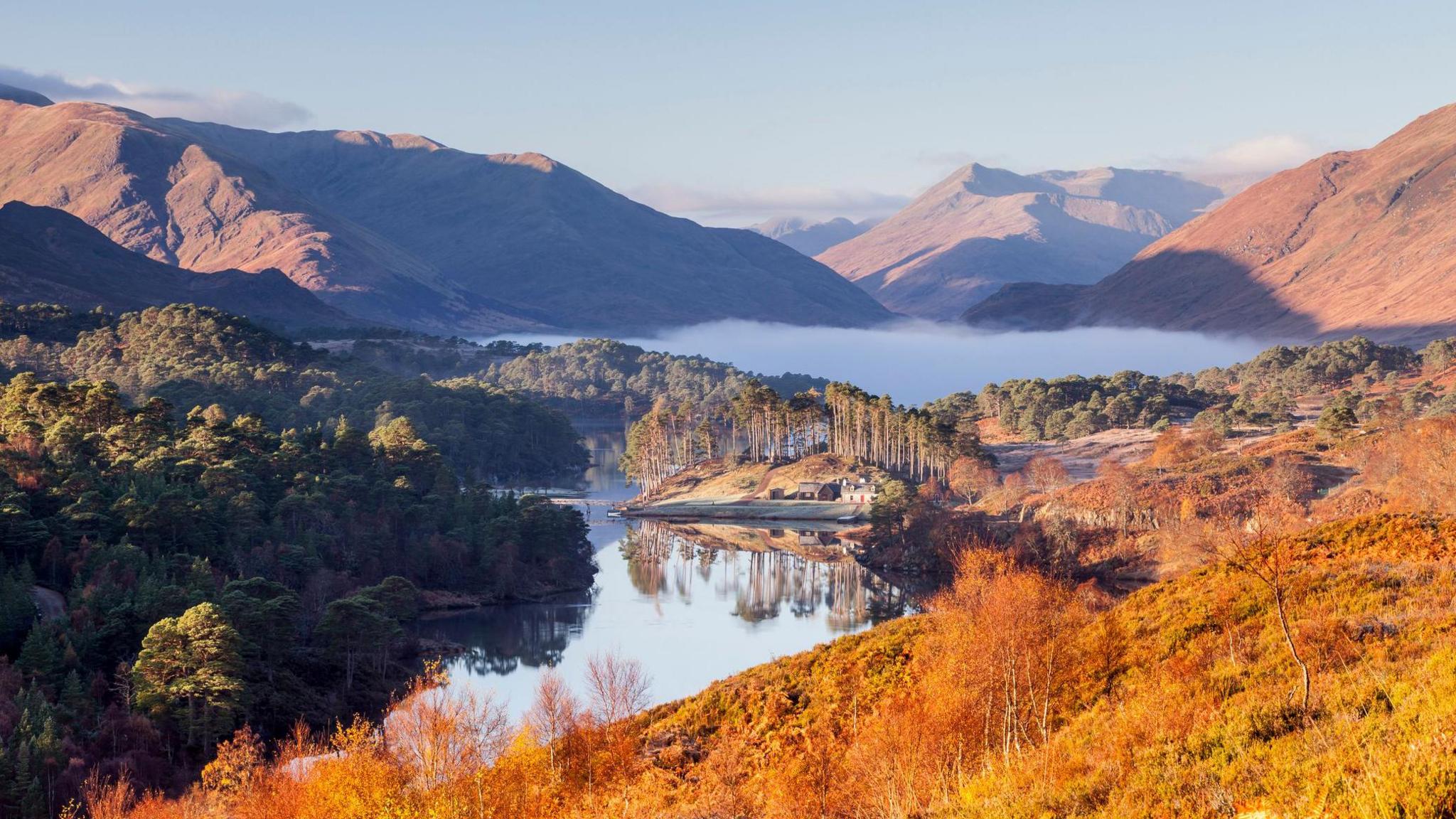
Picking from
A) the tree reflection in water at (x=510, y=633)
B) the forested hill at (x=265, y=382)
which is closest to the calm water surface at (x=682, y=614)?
the tree reflection in water at (x=510, y=633)

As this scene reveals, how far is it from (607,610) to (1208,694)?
184 feet

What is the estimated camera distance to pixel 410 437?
3957 inches

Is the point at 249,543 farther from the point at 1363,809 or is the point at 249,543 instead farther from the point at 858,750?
the point at 1363,809

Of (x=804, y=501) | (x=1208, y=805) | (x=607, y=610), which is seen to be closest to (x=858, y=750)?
(x=1208, y=805)

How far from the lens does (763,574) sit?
3484 inches

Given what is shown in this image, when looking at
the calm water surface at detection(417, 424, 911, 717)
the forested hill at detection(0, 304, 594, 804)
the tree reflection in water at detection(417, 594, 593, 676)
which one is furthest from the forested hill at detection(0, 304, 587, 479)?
the tree reflection in water at detection(417, 594, 593, 676)

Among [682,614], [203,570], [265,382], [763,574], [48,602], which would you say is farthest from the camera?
[265,382]

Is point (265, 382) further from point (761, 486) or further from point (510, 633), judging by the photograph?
point (510, 633)

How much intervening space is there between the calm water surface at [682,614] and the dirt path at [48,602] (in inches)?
699

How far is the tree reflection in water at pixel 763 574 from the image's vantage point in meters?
76.8

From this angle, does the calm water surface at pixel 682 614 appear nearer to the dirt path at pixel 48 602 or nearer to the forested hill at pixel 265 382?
the dirt path at pixel 48 602

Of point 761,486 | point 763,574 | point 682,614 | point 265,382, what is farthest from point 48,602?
point 265,382

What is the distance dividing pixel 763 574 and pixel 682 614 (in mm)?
13067

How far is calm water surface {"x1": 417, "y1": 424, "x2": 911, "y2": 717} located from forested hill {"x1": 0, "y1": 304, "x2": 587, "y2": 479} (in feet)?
146
